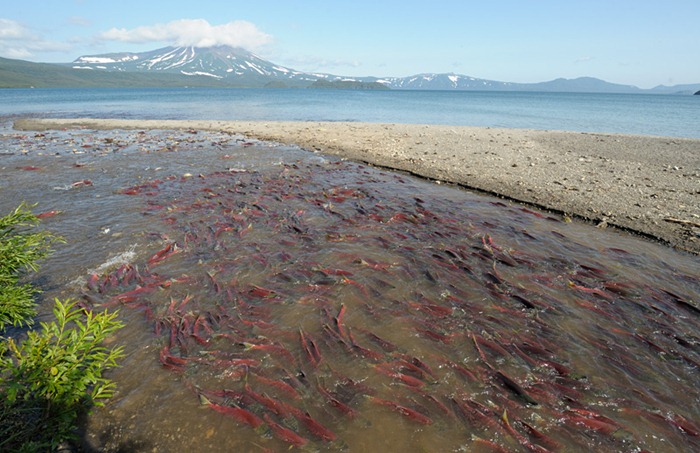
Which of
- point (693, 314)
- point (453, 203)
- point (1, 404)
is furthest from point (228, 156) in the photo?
point (693, 314)

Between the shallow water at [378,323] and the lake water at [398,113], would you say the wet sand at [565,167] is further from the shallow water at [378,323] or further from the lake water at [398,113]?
the lake water at [398,113]

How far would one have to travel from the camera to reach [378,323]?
6016 millimetres

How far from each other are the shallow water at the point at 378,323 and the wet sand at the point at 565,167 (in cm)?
157

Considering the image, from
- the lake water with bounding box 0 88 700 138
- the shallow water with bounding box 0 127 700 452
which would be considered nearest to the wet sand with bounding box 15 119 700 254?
the shallow water with bounding box 0 127 700 452

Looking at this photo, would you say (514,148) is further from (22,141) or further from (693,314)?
(22,141)

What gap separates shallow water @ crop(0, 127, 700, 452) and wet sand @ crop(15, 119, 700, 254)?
61.7 inches

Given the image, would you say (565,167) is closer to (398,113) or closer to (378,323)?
(378,323)

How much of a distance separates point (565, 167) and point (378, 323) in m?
15.4

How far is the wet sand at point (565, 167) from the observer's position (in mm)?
10805

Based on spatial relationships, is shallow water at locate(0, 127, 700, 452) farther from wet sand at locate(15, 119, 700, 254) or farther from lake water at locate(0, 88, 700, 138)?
lake water at locate(0, 88, 700, 138)

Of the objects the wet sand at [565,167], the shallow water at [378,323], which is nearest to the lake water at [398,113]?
the wet sand at [565,167]

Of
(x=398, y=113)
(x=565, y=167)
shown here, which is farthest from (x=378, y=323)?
(x=398, y=113)

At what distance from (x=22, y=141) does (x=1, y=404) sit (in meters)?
29.5

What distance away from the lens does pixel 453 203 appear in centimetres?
1213
